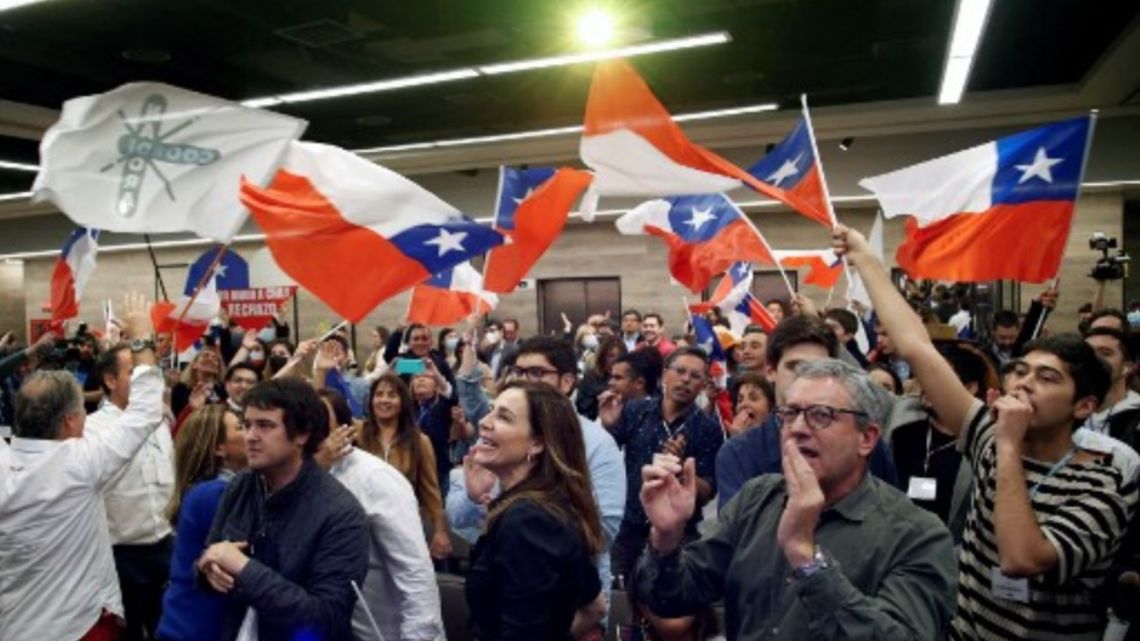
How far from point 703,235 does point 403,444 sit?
2.73 metres

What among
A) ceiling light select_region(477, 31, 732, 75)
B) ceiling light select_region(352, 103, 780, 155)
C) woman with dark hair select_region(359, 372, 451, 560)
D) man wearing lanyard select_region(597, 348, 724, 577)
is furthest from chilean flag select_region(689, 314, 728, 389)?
ceiling light select_region(352, 103, 780, 155)

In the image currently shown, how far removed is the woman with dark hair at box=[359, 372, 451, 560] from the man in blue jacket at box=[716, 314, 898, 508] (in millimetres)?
1735

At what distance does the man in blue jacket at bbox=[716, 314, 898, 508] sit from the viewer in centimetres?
327

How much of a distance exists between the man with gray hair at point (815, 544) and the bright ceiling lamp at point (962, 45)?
23.4ft

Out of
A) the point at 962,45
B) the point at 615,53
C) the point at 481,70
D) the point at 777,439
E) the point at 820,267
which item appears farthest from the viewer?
the point at 481,70

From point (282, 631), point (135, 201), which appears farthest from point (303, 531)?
point (135, 201)

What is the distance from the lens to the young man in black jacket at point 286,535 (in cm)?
259

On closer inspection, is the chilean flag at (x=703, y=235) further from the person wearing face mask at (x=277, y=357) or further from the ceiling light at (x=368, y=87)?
the ceiling light at (x=368, y=87)

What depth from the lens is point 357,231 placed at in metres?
4.05

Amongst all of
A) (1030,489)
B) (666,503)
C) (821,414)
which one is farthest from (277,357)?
(821,414)

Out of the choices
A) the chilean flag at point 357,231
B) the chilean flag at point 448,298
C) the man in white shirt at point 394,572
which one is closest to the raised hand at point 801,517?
the man in white shirt at point 394,572

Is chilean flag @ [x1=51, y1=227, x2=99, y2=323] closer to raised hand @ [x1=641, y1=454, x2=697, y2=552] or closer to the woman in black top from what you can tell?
the woman in black top

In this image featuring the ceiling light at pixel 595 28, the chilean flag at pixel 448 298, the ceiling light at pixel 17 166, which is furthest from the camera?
the ceiling light at pixel 17 166

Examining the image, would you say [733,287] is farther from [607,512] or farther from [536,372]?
[607,512]
